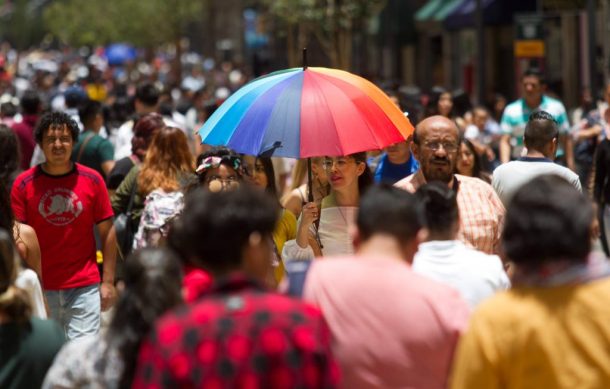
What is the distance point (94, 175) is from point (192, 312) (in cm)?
462

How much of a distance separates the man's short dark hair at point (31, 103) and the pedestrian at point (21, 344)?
893 cm

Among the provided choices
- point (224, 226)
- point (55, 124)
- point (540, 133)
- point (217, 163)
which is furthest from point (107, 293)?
point (224, 226)

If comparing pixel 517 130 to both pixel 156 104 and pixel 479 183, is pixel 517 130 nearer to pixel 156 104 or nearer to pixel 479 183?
pixel 156 104

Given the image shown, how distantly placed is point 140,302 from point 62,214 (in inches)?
158

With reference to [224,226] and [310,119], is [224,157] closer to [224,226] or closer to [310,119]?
[310,119]

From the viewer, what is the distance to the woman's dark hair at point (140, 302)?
185 inches

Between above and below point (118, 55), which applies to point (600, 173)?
below

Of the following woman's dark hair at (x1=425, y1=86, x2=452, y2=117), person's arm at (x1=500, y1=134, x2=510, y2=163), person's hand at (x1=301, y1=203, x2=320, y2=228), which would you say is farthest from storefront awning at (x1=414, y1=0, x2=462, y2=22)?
person's hand at (x1=301, y1=203, x2=320, y2=228)

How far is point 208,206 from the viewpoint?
14.3 ft

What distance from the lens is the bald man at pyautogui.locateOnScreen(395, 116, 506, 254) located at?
7.14 metres

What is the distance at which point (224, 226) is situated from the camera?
4309mm

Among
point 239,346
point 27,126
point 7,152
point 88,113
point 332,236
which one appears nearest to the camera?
point 239,346

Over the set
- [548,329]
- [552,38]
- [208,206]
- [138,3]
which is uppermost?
[138,3]

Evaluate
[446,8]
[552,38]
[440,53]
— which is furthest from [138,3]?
[552,38]
